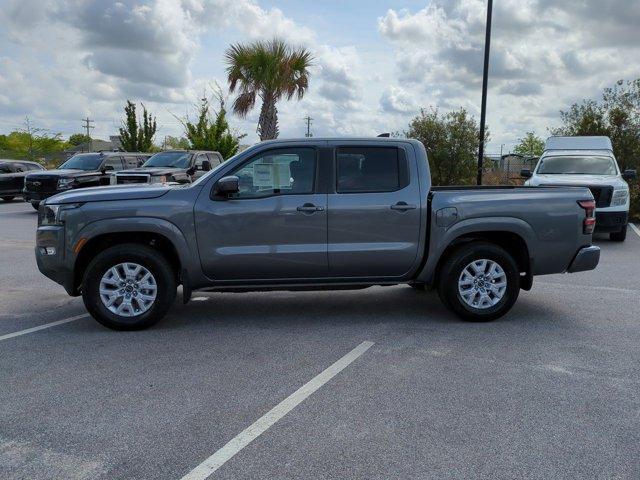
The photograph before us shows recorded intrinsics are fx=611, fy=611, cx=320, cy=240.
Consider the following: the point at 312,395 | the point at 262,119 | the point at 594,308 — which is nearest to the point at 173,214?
the point at 312,395

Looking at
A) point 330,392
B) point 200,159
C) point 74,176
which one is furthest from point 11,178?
point 330,392

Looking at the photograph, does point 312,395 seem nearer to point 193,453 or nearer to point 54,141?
point 193,453

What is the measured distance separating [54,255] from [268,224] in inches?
81.7

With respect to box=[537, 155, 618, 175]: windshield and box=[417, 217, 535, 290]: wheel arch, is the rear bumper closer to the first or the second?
box=[417, 217, 535, 290]: wheel arch

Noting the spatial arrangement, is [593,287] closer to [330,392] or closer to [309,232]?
[309,232]

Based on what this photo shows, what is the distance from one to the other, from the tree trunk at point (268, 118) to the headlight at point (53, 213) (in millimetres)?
18742

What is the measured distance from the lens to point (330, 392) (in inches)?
170

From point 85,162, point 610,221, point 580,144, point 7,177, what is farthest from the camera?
point 7,177

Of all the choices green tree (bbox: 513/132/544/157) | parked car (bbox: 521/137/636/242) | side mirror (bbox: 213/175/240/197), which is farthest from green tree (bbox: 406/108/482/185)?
green tree (bbox: 513/132/544/157)

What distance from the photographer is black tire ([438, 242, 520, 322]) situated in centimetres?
613

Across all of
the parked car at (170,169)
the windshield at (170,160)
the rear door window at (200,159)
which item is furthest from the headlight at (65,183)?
the rear door window at (200,159)

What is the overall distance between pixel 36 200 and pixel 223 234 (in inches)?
555

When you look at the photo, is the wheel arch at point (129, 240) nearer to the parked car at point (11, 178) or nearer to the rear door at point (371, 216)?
the rear door at point (371, 216)

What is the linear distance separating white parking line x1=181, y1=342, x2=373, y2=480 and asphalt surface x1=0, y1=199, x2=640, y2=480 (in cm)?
5
